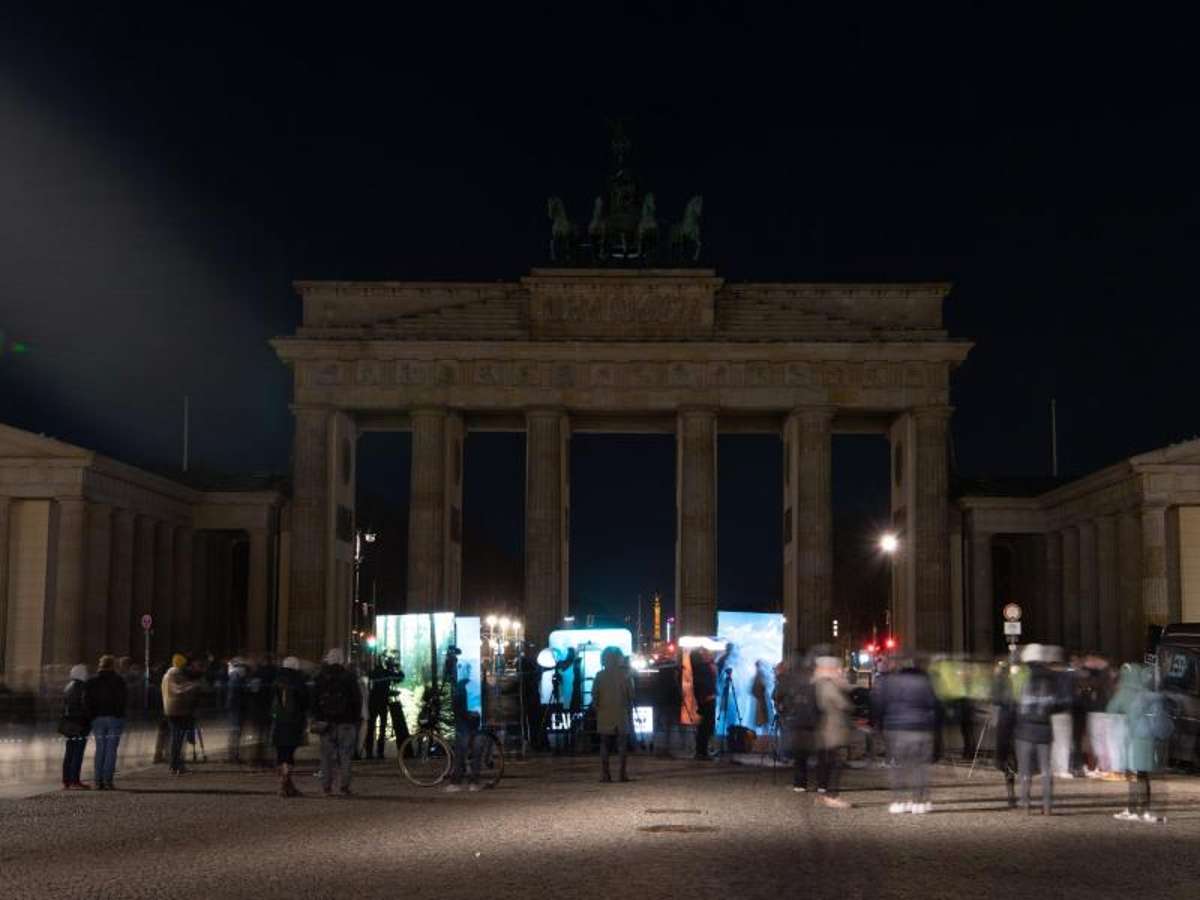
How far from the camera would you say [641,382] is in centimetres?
6425

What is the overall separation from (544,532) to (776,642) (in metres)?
31.2

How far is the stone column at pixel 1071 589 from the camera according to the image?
62.8 meters

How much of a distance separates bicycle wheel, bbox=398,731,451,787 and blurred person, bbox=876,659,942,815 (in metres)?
6.93

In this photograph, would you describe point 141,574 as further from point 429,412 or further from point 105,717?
point 105,717

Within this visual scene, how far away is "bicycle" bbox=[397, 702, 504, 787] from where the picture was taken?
984 inches

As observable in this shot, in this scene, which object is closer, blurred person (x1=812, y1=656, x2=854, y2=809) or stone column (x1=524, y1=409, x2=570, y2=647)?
blurred person (x1=812, y1=656, x2=854, y2=809)

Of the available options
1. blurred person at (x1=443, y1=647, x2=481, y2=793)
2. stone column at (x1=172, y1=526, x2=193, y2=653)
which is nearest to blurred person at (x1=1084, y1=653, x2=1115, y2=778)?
blurred person at (x1=443, y1=647, x2=481, y2=793)

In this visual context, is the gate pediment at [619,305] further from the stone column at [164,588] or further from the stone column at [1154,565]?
the stone column at [1154,565]

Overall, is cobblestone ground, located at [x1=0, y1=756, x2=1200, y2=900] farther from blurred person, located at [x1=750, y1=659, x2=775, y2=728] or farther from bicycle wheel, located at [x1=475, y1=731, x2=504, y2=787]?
blurred person, located at [x1=750, y1=659, x2=775, y2=728]

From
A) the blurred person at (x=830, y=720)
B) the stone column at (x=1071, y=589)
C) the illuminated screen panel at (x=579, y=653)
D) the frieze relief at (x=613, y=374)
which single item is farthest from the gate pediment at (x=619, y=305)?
the blurred person at (x=830, y=720)

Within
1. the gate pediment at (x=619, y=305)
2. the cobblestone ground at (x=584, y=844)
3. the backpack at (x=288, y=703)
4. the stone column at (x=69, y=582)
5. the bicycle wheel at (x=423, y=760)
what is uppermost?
the gate pediment at (x=619, y=305)

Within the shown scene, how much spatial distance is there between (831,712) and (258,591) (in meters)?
46.7

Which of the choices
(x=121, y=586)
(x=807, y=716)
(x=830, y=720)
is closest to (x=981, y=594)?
(x=121, y=586)

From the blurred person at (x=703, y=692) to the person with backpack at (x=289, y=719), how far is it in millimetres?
7342
